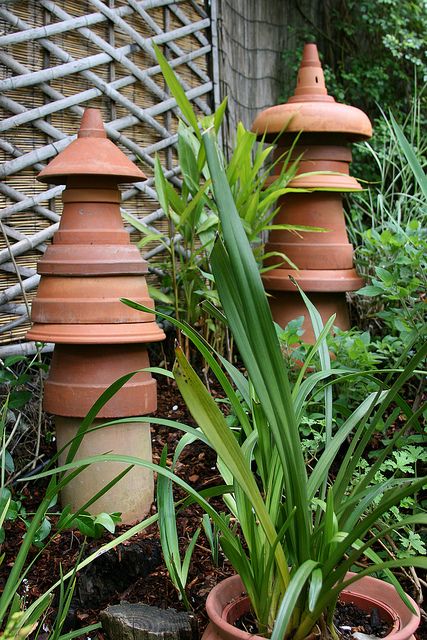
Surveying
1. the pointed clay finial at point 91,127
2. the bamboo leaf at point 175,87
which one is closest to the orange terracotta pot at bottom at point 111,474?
the pointed clay finial at point 91,127

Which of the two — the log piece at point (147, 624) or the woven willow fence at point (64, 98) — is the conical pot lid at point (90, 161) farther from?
the log piece at point (147, 624)

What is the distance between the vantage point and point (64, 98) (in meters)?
2.54

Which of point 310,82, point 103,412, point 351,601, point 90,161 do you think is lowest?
point 351,601

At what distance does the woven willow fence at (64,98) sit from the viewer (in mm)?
2371

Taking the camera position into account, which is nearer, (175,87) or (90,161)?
(90,161)

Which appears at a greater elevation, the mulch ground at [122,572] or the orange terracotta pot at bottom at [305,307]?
the orange terracotta pot at bottom at [305,307]

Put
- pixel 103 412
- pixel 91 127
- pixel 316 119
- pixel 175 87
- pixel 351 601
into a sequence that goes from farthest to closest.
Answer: pixel 316 119
pixel 175 87
pixel 91 127
pixel 103 412
pixel 351 601

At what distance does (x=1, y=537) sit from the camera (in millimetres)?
1503

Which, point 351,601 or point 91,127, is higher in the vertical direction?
point 91,127

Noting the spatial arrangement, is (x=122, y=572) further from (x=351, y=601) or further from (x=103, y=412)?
(x=351, y=601)

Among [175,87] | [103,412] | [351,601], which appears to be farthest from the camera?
[175,87]

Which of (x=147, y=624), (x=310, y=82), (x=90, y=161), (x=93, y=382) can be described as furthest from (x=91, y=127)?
(x=147, y=624)

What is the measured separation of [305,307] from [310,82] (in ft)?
2.71

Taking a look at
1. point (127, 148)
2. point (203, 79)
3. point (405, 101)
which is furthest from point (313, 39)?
point (127, 148)
